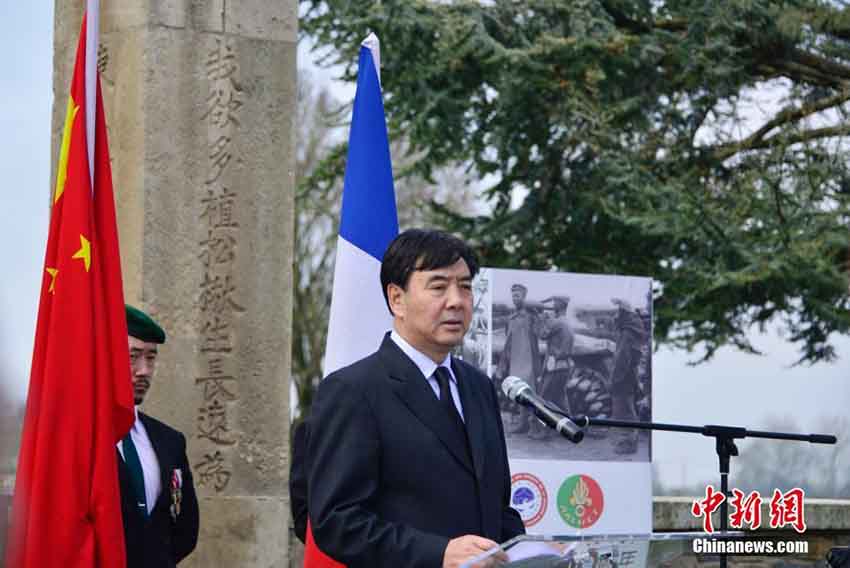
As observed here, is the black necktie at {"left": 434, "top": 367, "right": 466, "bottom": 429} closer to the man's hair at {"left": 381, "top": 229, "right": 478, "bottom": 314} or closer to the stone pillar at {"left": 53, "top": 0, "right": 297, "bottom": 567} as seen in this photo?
the man's hair at {"left": 381, "top": 229, "right": 478, "bottom": 314}

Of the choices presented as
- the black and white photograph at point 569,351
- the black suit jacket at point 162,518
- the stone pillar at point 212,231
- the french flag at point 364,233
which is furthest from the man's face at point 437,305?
the black and white photograph at point 569,351

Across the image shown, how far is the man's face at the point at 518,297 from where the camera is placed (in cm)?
646

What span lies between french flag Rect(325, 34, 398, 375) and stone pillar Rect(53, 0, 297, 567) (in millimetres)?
447

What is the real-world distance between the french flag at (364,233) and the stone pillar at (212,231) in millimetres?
449

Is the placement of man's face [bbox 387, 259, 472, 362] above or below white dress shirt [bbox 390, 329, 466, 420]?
above

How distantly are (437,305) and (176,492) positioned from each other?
1.65m

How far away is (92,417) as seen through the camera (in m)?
4.57

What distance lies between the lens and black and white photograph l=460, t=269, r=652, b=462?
639 centimetres

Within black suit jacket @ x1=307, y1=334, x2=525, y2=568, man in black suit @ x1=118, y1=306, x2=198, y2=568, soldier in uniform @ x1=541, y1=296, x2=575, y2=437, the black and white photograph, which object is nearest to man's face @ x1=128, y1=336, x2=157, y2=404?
man in black suit @ x1=118, y1=306, x2=198, y2=568

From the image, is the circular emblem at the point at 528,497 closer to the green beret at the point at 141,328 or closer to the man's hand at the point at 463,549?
the green beret at the point at 141,328

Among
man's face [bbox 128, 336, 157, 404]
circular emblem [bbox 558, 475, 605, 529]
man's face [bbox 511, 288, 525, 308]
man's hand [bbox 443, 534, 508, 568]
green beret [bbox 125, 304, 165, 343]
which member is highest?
man's face [bbox 511, 288, 525, 308]

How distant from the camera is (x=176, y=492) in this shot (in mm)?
4727

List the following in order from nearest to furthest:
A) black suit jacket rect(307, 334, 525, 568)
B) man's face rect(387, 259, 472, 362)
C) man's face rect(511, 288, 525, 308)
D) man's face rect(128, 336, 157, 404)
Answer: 1. black suit jacket rect(307, 334, 525, 568)
2. man's face rect(387, 259, 472, 362)
3. man's face rect(128, 336, 157, 404)
4. man's face rect(511, 288, 525, 308)

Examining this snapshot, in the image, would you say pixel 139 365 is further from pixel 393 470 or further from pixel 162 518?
pixel 393 470
